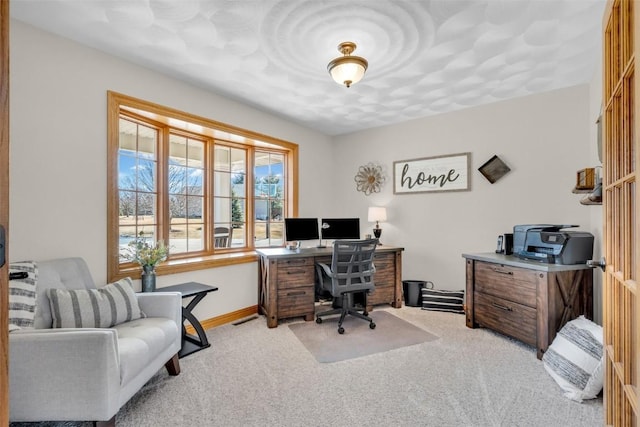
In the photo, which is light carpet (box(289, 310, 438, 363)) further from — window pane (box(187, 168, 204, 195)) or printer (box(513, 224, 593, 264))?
window pane (box(187, 168, 204, 195))

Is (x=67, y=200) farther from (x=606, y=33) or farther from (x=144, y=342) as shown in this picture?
(x=606, y=33)

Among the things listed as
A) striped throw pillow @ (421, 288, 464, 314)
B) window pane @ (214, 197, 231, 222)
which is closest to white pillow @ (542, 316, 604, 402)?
striped throw pillow @ (421, 288, 464, 314)

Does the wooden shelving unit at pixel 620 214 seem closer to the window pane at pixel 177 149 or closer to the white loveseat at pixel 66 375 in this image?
the white loveseat at pixel 66 375

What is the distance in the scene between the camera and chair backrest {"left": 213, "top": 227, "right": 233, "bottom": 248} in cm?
380

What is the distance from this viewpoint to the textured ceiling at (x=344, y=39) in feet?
6.58

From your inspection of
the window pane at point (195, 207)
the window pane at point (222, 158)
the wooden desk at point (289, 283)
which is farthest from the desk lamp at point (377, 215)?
the window pane at point (195, 207)

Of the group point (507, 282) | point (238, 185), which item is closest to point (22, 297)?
point (238, 185)

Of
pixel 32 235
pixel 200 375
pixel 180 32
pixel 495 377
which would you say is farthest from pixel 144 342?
pixel 495 377

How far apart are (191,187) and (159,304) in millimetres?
1589

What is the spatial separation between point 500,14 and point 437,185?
230 cm

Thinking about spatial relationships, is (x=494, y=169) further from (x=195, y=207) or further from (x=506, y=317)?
(x=195, y=207)

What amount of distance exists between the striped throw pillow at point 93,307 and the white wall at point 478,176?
3.33 meters

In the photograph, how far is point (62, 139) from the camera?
7.73 feet

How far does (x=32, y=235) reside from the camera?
7.20 ft
